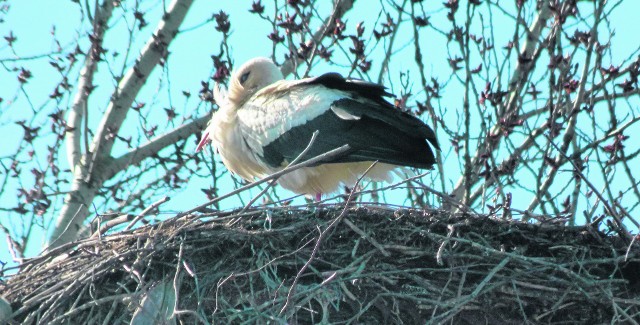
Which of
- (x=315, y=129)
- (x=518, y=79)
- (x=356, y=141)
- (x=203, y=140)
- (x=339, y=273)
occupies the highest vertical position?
(x=518, y=79)

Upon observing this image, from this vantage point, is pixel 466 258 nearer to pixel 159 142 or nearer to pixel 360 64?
pixel 360 64

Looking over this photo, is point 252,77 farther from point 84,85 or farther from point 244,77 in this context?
point 84,85

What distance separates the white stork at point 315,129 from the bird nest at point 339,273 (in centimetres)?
115

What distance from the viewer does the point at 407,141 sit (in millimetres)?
7566

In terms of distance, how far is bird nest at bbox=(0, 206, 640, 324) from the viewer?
6000 mm

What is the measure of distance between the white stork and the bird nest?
1150 millimetres

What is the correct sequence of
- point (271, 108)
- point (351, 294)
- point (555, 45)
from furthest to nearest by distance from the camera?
point (555, 45)
point (271, 108)
point (351, 294)

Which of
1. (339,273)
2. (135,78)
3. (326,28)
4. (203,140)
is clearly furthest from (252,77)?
(339,273)

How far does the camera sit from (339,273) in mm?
5762

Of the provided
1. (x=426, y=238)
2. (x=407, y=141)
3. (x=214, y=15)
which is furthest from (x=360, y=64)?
(x=426, y=238)

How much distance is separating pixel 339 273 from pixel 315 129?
233 cm

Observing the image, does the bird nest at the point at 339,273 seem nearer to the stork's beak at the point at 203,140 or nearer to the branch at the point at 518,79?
the branch at the point at 518,79

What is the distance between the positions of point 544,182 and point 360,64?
1.47m

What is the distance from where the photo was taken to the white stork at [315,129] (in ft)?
24.9
